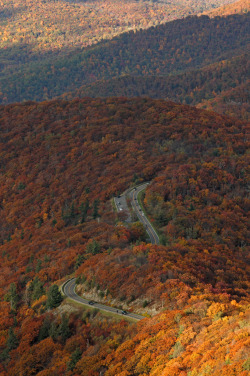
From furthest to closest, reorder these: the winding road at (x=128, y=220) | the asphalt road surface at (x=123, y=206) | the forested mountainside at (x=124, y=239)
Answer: the asphalt road surface at (x=123, y=206) → the winding road at (x=128, y=220) → the forested mountainside at (x=124, y=239)

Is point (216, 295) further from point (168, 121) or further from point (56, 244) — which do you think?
point (168, 121)

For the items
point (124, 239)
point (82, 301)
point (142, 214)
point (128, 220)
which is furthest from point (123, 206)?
point (82, 301)

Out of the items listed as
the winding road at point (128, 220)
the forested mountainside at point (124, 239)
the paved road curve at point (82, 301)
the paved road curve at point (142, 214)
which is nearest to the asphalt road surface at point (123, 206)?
the winding road at point (128, 220)

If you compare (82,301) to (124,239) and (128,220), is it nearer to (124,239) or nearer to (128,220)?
(124,239)

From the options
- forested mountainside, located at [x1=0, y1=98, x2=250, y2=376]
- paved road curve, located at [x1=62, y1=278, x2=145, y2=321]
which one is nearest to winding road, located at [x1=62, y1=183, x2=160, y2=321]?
paved road curve, located at [x1=62, y1=278, x2=145, y2=321]

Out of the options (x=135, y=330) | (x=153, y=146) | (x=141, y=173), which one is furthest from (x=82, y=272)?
(x=153, y=146)

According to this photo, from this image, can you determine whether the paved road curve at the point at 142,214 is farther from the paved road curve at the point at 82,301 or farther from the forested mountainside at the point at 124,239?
the paved road curve at the point at 82,301

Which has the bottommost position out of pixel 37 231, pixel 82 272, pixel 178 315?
pixel 37 231
